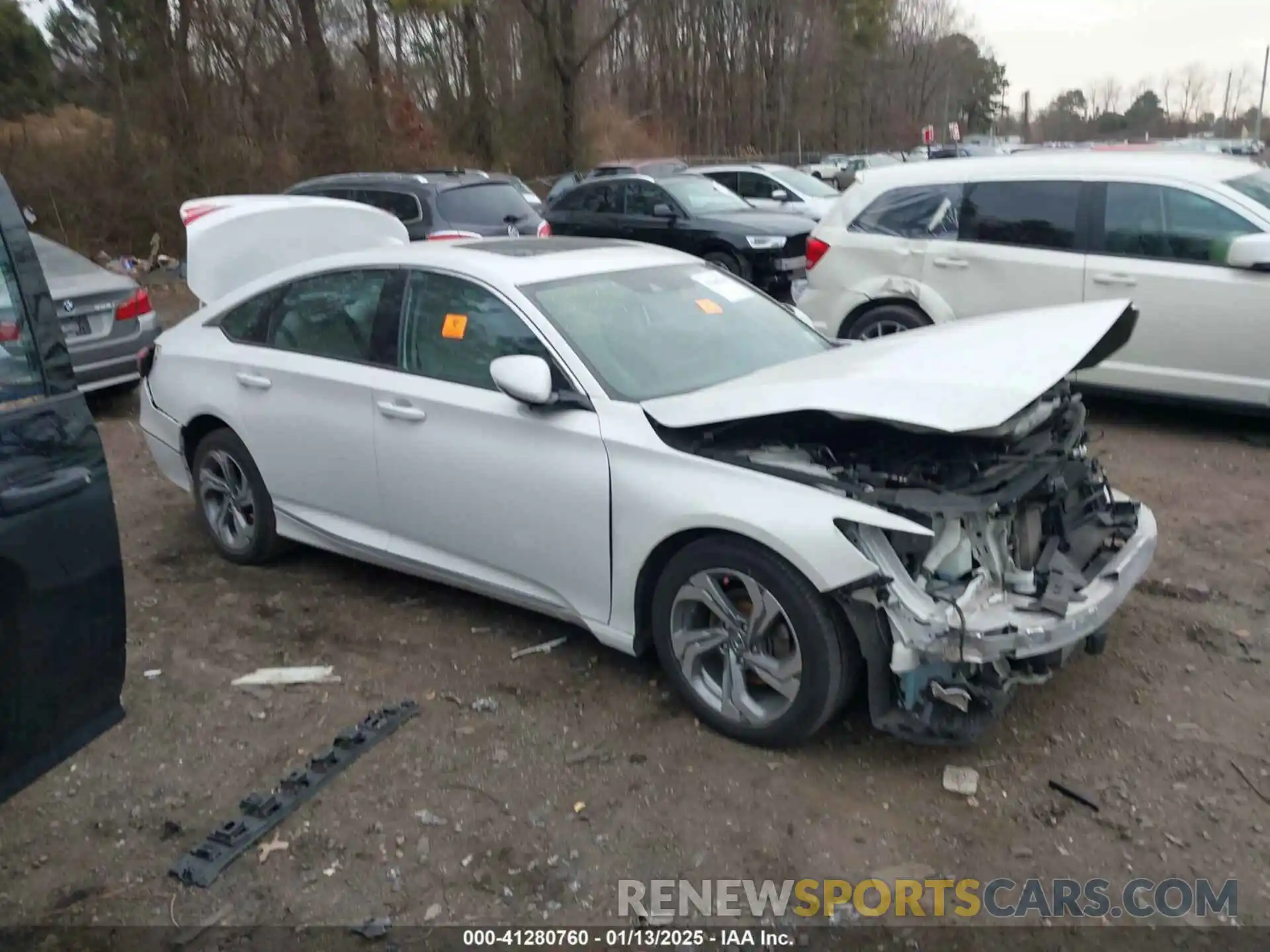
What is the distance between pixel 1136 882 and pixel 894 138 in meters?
68.4

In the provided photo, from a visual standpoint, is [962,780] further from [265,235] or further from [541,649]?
[265,235]

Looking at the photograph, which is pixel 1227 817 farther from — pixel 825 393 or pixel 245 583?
pixel 245 583

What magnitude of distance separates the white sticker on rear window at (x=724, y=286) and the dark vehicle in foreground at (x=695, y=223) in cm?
778

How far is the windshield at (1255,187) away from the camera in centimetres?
710

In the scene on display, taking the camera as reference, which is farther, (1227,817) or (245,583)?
(245,583)

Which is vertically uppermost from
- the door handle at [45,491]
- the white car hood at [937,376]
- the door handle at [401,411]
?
the door handle at [45,491]

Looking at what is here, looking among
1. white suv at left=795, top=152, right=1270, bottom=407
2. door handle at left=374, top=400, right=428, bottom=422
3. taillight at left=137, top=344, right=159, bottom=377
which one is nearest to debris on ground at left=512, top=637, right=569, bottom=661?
door handle at left=374, top=400, right=428, bottom=422

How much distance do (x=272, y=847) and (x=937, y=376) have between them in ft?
8.60

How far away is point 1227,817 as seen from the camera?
3.45m

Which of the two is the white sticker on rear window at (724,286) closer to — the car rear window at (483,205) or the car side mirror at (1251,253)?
the car side mirror at (1251,253)

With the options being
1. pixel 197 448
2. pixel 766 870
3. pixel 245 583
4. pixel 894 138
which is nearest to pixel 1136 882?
pixel 766 870

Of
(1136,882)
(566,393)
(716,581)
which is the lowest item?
(1136,882)

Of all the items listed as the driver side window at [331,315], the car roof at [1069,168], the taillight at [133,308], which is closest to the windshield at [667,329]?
the driver side window at [331,315]

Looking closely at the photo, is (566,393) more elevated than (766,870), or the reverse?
(566,393)
